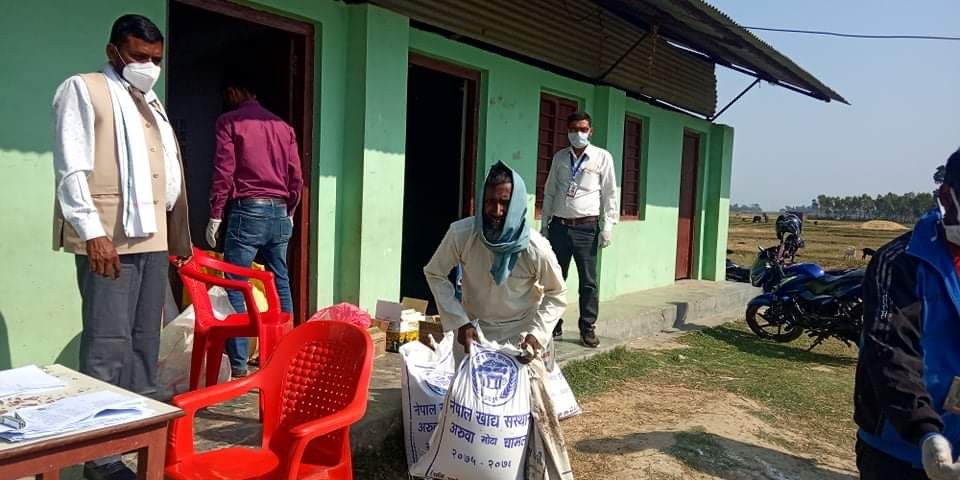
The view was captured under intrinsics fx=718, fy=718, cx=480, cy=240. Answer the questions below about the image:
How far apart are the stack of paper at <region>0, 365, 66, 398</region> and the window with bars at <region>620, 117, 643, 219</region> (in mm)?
7823

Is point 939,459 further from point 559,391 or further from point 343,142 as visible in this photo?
point 343,142

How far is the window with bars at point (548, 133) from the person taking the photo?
7711 mm

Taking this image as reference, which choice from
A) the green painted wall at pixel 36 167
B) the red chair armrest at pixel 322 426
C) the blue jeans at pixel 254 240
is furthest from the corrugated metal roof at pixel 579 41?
the red chair armrest at pixel 322 426

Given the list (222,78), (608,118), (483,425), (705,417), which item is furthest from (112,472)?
(608,118)

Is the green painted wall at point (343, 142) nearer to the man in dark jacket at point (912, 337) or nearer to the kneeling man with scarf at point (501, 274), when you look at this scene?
the kneeling man with scarf at point (501, 274)

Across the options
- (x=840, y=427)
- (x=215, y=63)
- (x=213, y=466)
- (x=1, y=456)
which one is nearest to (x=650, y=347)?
(x=840, y=427)

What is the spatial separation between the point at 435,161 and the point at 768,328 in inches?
182

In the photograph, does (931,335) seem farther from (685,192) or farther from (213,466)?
(685,192)

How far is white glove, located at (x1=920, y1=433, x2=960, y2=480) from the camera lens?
1.71 metres

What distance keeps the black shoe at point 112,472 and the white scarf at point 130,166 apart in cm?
86

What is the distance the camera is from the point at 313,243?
5086 millimetres

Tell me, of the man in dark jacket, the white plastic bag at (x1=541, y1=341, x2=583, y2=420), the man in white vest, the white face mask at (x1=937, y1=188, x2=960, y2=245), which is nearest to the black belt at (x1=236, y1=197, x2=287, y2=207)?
the man in white vest

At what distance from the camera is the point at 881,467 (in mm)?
2037

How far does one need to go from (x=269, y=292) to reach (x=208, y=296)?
0.99 feet
